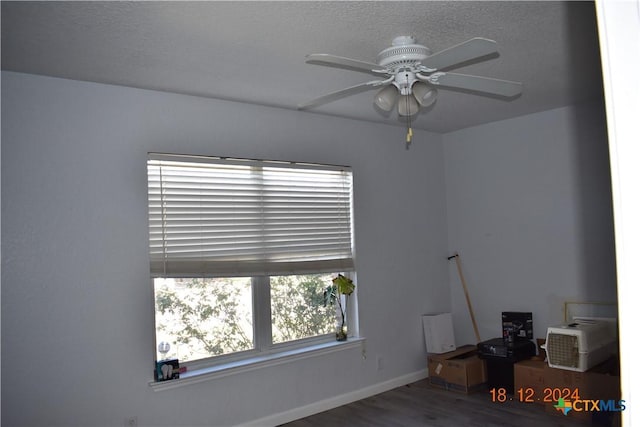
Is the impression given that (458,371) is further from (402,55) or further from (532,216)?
(402,55)

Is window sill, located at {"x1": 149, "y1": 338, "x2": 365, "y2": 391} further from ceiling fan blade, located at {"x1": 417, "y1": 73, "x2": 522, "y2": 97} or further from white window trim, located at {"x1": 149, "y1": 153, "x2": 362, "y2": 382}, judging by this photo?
ceiling fan blade, located at {"x1": 417, "y1": 73, "x2": 522, "y2": 97}

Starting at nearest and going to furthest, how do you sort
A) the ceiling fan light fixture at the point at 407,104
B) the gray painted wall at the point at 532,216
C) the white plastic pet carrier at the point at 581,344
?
1. the ceiling fan light fixture at the point at 407,104
2. the white plastic pet carrier at the point at 581,344
3. the gray painted wall at the point at 532,216

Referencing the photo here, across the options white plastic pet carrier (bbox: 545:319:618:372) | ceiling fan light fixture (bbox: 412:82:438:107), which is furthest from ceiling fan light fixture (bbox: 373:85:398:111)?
white plastic pet carrier (bbox: 545:319:618:372)

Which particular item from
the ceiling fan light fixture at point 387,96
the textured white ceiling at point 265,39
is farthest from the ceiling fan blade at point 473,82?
the textured white ceiling at point 265,39

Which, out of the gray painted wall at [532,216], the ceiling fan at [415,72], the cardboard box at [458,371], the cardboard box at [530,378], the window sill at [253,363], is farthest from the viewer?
the cardboard box at [458,371]

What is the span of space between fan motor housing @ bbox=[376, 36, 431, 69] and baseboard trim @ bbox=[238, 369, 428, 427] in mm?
2967

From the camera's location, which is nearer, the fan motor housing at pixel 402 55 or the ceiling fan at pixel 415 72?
the ceiling fan at pixel 415 72

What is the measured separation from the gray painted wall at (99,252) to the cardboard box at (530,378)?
5.17 ft

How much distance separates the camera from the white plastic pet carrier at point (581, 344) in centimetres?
386

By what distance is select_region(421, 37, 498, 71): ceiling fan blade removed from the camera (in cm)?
203

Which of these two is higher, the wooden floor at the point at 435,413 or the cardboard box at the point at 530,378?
the cardboard box at the point at 530,378

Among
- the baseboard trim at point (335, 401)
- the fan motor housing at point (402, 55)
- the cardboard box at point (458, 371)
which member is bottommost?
the baseboard trim at point (335, 401)

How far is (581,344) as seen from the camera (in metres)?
3.84

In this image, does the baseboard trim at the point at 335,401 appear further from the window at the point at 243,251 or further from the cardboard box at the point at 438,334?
the window at the point at 243,251
